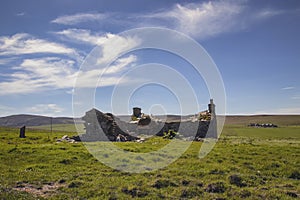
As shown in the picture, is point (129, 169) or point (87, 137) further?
point (87, 137)

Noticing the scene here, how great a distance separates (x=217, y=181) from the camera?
14.7 metres

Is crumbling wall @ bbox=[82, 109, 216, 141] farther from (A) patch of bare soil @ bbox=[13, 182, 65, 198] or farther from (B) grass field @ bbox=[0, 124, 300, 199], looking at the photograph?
(A) patch of bare soil @ bbox=[13, 182, 65, 198]

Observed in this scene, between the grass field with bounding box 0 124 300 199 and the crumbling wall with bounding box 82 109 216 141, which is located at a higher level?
the crumbling wall with bounding box 82 109 216 141

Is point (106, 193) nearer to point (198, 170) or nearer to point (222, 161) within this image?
point (198, 170)

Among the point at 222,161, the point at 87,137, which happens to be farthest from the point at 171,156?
the point at 87,137

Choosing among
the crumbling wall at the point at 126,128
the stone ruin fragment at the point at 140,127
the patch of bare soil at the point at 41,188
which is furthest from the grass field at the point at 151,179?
the stone ruin fragment at the point at 140,127

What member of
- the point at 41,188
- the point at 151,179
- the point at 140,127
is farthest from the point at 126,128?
the point at 41,188

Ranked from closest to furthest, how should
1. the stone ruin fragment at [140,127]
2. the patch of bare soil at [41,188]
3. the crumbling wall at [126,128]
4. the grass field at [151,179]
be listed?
the grass field at [151,179] < the patch of bare soil at [41,188] < the crumbling wall at [126,128] < the stone ruin fragment at [140,127]

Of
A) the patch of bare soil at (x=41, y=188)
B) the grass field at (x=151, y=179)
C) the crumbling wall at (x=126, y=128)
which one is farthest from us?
the crumbling wall at (x=126, y=128)

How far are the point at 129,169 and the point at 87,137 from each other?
22575 mm

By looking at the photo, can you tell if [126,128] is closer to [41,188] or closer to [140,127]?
[140,127]

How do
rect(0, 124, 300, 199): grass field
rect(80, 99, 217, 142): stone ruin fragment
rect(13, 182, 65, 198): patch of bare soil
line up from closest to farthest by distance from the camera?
rect(0, 124, 300, 199): grass field, rect(13, 182, 65, 198): patch of bare soil, rect(80, 99, 217, 142): stone ruin fragment

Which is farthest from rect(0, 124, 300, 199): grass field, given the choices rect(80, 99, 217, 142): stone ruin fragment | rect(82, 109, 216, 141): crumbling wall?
rect(80, 99, 217, 142): stone ruin fragment

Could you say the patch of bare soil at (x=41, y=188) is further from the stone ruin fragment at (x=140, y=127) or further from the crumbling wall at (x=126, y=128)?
the crumbling wall at (x=126, y=128)
